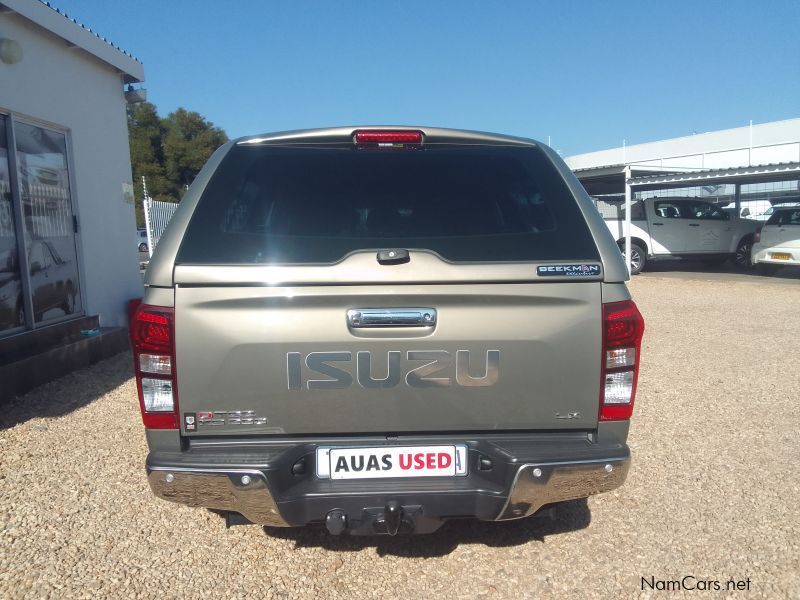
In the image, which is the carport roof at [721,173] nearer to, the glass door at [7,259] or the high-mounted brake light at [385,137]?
the high-mounted brake light at [385,137]

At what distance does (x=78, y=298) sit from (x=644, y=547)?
20.4 feet

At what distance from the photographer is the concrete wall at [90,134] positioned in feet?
19.5

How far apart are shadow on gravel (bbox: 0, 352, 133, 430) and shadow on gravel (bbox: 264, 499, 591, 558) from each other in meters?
2.80

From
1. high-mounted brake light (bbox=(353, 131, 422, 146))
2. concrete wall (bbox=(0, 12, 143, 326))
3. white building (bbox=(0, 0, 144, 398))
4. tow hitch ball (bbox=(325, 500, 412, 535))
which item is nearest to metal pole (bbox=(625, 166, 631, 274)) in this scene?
white building (bbox=(0, 0, 144, 398))

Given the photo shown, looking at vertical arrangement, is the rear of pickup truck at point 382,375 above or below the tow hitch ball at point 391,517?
above

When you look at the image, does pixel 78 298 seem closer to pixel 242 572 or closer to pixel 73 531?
pixel 73 531

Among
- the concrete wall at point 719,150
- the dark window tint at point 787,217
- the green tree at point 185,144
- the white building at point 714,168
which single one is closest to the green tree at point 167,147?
the green tree at point 185,144

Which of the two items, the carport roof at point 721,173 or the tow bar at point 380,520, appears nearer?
the tow bar at point 380,520

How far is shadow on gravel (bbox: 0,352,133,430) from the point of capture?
4.86 m

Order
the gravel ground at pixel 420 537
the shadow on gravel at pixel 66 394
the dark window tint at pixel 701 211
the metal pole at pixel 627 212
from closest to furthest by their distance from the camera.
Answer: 1. the gravel ground at pixel 420 537
2. the shadow on gravel at pixel 66 394
3. the metal pole at pixel 627 212
4. the dark window tint at pixel 701 211

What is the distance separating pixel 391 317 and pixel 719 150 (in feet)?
94.8

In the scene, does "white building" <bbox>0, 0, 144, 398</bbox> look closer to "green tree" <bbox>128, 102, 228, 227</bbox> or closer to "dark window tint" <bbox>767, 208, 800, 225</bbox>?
"dark window tint" <bbox>767, 208, 800, 225</bbox>

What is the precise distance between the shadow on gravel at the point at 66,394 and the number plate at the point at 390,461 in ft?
11.4

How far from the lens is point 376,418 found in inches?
90.6
